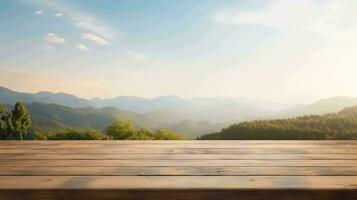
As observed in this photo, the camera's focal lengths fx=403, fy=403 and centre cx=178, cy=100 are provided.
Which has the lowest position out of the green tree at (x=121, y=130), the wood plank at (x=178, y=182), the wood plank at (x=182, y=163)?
the wood plank at (x=178, y=182)

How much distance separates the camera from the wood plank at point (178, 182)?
6.13ft

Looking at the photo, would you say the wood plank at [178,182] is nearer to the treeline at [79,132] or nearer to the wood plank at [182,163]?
the wood plank at [182,163]

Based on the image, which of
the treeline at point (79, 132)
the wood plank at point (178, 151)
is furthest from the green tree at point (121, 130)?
the wood plank at point (178, 151)

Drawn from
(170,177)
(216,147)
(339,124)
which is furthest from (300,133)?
(170,177)

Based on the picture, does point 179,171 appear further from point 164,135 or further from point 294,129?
point 294,129

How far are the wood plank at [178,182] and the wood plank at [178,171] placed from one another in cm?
8

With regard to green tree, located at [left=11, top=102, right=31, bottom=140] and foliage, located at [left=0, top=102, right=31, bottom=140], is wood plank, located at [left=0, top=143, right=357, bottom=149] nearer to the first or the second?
foliage, located at [left=0, top=102, right=31, bottom=140]

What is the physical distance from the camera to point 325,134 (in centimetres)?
2128

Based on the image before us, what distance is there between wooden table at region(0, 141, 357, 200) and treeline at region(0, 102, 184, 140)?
8.46 metres

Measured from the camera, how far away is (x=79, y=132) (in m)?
12.2
